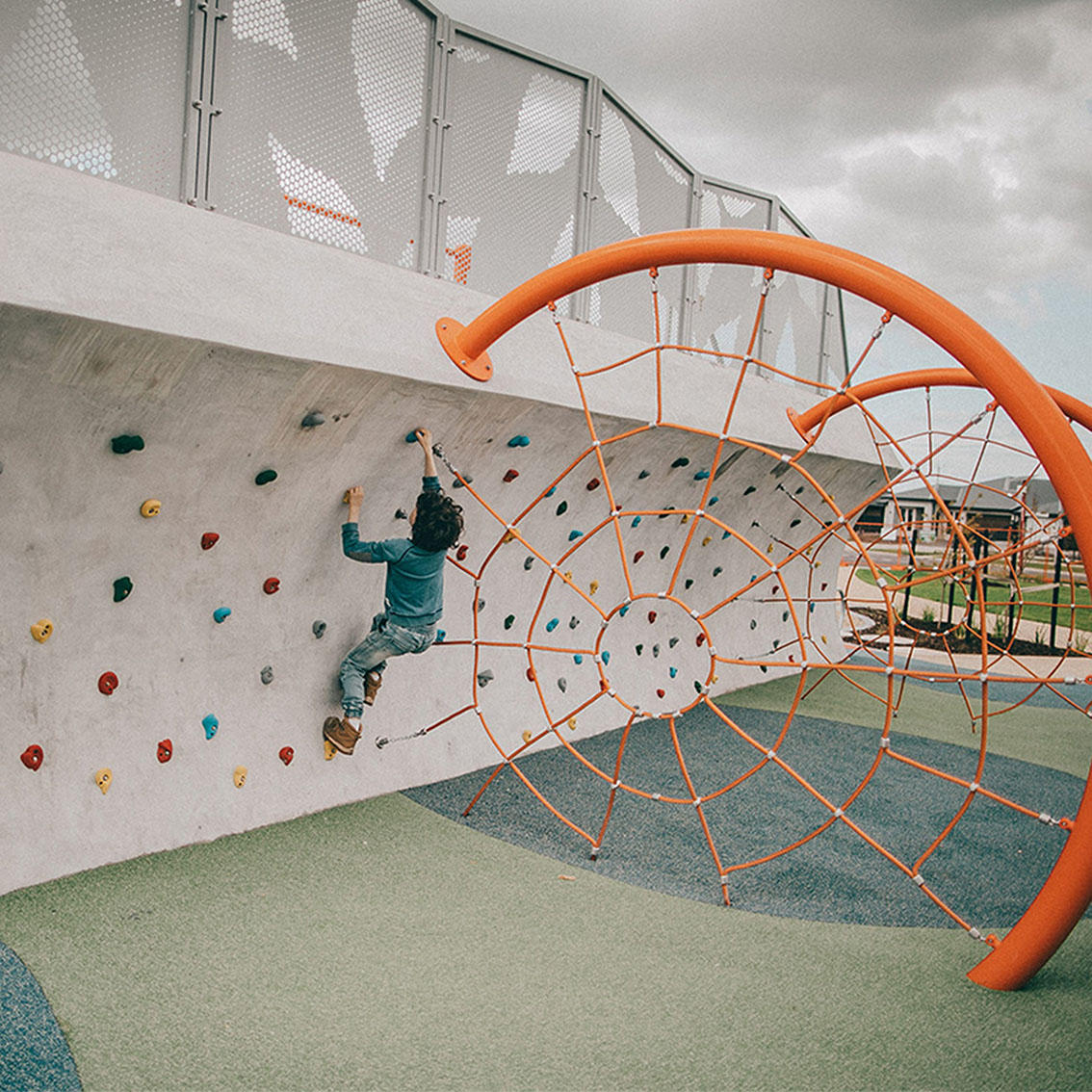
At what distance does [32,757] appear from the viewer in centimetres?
369

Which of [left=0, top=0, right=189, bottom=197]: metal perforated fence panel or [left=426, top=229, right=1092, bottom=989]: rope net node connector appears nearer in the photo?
[left=0, top=0, right=189, bottom=197]: metal perforated fence panel

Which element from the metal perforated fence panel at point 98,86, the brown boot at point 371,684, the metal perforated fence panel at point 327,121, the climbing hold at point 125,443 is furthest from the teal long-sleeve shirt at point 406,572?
the metal perforated fence panel at point 98,86

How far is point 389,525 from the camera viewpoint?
5.21m

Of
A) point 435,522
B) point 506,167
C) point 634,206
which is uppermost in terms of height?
point 634,206

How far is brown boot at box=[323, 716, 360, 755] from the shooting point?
4891 millimetres

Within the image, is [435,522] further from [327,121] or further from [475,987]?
[475,987]

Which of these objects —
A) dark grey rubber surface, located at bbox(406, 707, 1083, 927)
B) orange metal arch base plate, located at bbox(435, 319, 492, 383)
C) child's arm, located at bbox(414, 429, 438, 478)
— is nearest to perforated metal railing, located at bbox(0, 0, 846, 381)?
orange metal arch base plate, located at bbox(435, 319, 492, 383)

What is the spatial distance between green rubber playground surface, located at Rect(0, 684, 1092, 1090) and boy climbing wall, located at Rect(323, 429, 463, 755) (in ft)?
2.60

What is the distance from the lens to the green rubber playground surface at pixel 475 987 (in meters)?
2.87

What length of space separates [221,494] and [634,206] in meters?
3.63

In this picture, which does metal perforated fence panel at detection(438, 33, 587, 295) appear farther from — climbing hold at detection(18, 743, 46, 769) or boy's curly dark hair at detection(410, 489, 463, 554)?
climbing hold at detection(18, 743, 46, 769)

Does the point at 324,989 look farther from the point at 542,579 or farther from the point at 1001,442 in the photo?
the point at 1001,442

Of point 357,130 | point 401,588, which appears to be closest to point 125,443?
point 401,588

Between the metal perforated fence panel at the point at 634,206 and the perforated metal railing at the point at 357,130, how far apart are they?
0.02m
